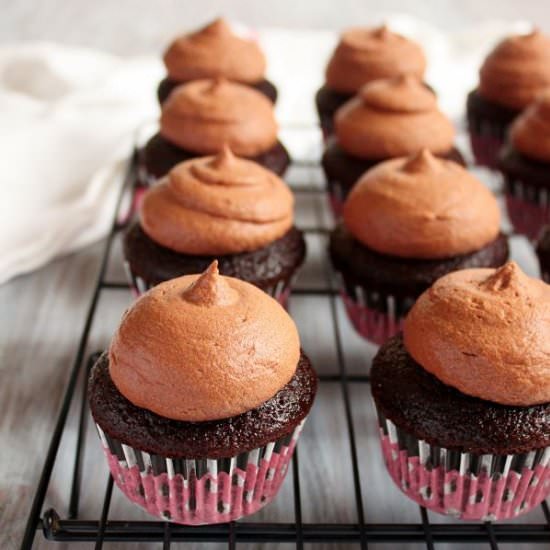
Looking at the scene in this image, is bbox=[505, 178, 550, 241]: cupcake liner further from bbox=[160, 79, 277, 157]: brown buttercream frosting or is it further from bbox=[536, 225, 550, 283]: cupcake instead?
bbox=[160, 79, 277, 157]: brown buttercream frosting

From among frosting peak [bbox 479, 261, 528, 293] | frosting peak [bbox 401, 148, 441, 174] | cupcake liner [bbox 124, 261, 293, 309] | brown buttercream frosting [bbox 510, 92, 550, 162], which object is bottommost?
cupcake liner [bbox 124, 261, 293, 309]

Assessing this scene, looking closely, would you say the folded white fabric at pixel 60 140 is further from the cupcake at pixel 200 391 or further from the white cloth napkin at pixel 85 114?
the cupcake at pixel 200 391

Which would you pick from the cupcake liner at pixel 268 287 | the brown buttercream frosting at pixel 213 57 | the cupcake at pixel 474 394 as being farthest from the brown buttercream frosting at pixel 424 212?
the brown buttercream frosting at pixel 213 57

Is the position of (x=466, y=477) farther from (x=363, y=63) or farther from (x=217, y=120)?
(x=363, y=63)

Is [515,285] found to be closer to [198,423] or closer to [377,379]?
[377,379]

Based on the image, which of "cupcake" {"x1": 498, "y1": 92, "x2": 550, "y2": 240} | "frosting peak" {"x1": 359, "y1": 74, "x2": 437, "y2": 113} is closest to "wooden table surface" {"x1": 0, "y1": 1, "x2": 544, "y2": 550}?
"cupcake" {"x1": 498, "y1": 92, "x2": 550, "y2": 240}
